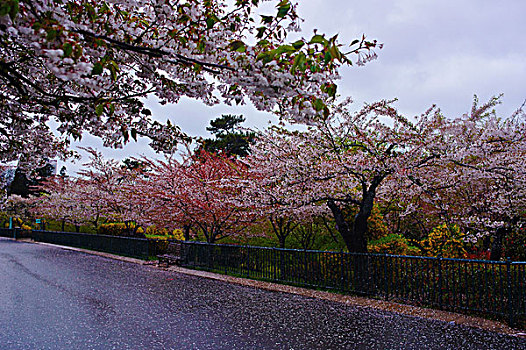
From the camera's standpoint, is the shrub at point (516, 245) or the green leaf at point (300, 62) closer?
the green leaf at point (300, 62)

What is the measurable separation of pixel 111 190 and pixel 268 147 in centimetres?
1544

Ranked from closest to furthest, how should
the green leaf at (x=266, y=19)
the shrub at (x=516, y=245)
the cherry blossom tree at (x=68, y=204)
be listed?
the green leaf at (x=266, y=19) → the shrub at (x=516, y=245) → the cherry blossom tree at (x=68, y=204)

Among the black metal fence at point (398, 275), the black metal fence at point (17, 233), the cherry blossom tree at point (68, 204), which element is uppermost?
the cherry blossom tree at point (68, 204)

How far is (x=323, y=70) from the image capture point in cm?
337

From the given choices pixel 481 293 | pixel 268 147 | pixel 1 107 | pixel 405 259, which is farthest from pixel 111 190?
pixel 481 293

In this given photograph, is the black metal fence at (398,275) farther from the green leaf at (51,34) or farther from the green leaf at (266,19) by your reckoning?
the green leaf at (51,34)

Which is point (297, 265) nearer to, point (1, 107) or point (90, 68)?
point (1, 107)

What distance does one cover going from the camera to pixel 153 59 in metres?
4.71

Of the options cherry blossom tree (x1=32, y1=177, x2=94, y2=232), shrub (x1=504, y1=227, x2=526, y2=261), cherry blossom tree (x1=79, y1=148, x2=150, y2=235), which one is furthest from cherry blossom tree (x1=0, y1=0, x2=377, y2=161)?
cherry blossom tree (x1=32, y1=177, x2=94, y2=232)

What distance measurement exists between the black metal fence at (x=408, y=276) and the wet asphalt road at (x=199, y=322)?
1.02 meters

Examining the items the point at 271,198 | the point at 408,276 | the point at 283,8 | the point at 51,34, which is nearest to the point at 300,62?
the point at 283,8

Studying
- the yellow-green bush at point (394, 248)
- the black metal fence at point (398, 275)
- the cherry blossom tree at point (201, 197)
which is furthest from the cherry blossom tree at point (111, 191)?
the yellow-green bush at point (394, 248)

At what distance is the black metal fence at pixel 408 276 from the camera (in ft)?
20.7

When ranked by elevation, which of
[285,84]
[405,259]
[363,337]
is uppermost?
[285,84]
